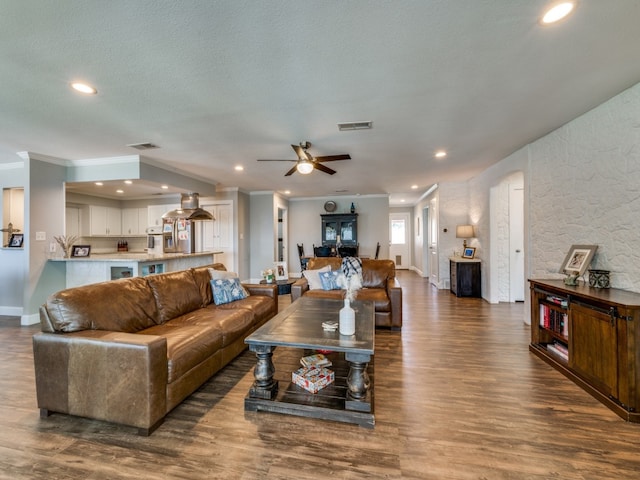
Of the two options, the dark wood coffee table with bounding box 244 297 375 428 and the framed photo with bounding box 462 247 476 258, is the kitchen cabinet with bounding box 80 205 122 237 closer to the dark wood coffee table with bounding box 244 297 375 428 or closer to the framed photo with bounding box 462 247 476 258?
the dark wood coffee table with bounding box 244 297 375 428

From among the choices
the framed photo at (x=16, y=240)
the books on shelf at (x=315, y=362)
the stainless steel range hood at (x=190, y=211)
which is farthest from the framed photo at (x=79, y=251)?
the books on shelf at (x=315, y=362)

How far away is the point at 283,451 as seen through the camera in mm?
1644

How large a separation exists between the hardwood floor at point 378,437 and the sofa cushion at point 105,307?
67 centimetres

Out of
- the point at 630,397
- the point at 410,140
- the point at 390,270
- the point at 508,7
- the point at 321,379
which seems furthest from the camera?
the point at 390,270

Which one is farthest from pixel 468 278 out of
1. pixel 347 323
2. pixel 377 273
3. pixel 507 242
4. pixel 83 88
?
pixel 83 88

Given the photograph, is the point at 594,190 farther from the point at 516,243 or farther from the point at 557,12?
the point at 516,243

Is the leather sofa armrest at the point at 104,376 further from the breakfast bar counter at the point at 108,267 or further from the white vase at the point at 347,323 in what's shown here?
the breakfast bar counter at the point at 108,267

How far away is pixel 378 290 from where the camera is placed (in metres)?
4.26

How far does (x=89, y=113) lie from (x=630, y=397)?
5217 mm

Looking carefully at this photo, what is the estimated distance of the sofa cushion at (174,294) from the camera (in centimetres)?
279

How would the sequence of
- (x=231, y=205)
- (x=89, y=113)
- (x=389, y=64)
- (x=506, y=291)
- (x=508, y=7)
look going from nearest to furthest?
(x=508, y=7) < (x=389, y=64) < (x=89, y=113) < (x=506, y=291) < (x=231, y=205)

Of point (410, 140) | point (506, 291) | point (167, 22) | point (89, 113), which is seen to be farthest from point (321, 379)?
point (506, 291)

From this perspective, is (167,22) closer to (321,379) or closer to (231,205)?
(321,379)

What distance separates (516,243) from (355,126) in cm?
404
